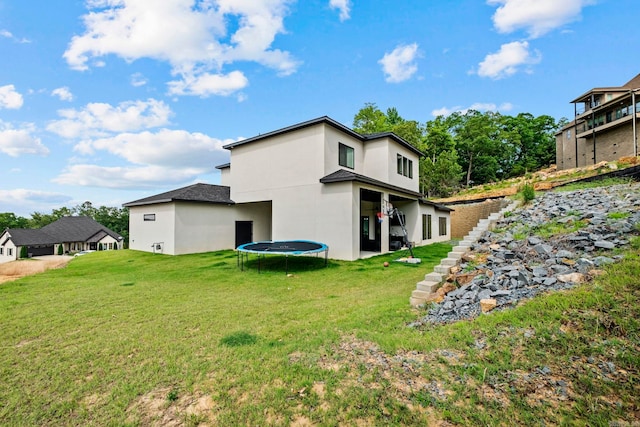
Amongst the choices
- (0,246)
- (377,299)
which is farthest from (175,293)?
(0,246)

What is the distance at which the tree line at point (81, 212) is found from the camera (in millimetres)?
42181

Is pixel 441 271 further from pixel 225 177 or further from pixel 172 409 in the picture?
pixel 225 177

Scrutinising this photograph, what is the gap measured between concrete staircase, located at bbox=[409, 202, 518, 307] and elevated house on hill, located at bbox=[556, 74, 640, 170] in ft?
77.6

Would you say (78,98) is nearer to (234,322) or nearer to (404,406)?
(234,322)

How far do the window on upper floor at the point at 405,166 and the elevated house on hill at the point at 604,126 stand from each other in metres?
17.4

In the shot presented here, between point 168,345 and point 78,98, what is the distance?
13.5 m

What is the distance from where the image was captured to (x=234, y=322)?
4.32 meters

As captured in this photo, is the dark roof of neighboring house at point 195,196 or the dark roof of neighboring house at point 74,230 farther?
the dark roof of neighboring house at point 74,230

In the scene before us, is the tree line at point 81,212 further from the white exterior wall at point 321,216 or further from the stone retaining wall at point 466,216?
the stone retaining wall at point 466,216

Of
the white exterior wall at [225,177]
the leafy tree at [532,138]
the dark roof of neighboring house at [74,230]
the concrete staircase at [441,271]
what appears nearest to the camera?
the concrete staircase at [441,271]

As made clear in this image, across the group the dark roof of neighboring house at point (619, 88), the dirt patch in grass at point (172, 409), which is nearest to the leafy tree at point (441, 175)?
the dark roof of neighboring house at point (619, 88)

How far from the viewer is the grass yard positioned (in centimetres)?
198

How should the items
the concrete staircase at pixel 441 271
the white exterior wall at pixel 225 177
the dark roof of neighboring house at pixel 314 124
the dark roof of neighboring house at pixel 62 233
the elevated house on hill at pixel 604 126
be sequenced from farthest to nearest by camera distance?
the dark roof of neighboring house at pixel 62 233
the elevated house on hill at pixel 604 126
the white exterior wall at pixel 225 177
the dark roof of neighboring house at pixel 314 124
the concrete staircase at pixel 441 271

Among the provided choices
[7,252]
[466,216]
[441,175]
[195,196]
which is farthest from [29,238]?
[441,175]
